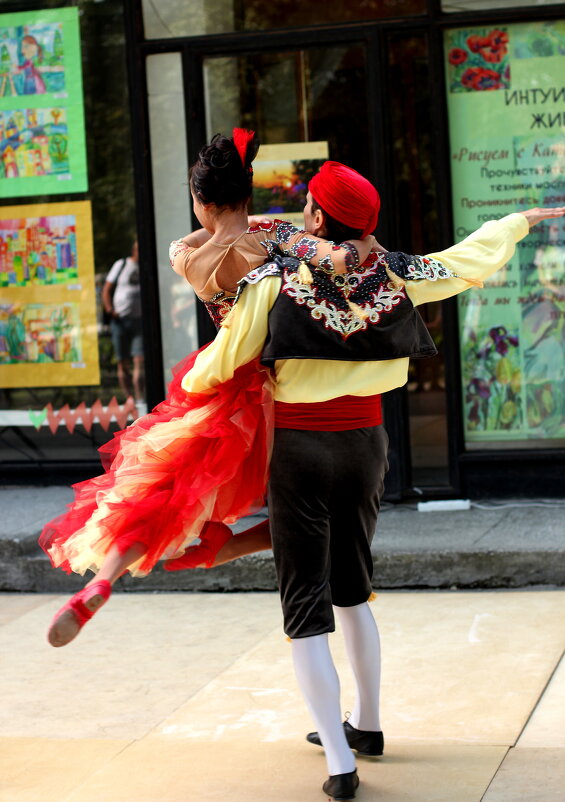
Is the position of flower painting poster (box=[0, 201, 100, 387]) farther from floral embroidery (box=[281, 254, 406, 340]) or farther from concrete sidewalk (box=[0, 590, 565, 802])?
floral embroidery (box=[281, 254, 406, 340])

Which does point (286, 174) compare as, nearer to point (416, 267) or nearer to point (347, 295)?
point (416, 267)

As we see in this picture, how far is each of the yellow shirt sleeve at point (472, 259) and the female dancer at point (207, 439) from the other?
255 millimetres

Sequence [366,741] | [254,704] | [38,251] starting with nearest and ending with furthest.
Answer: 1. [366,741]
2. [254,704]
3. [38,251]

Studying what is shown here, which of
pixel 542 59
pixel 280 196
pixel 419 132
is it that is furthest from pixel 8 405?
pixel 542 59

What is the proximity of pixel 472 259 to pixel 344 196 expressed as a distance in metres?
0.54

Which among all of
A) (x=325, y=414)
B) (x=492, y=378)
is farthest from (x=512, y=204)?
(x=325, y=414)

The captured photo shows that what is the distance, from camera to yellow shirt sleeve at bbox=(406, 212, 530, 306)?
4070 mm

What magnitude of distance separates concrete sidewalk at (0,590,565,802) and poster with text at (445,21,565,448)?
5.82ft

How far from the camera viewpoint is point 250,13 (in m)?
7.85

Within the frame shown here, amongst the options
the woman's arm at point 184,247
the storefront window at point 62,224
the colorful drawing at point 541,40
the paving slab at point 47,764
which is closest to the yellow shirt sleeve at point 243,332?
the woman's arm at point 184,247

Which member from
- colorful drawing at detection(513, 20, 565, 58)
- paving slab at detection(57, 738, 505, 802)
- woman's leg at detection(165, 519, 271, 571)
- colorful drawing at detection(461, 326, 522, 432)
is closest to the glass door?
colorful drawing at detection(513, 20, 565, 58)

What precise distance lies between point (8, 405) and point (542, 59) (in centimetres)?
420

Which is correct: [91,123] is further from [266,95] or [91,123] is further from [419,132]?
[419,132]

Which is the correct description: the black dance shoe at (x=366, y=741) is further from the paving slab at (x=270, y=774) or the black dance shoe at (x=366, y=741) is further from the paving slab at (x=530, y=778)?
the paving slab at (x=530, y=778)
